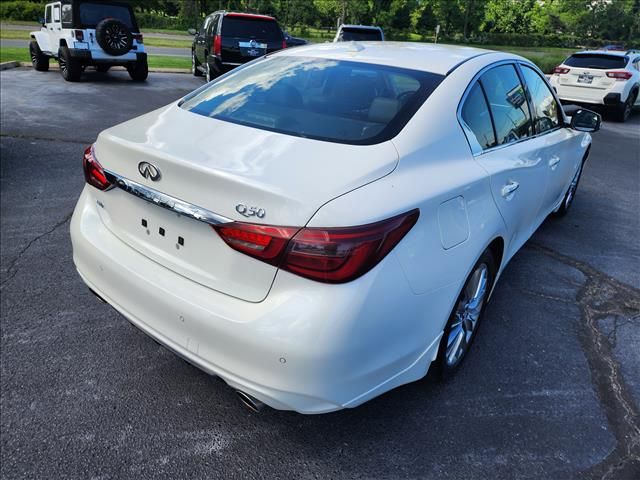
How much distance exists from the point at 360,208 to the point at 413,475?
121cm

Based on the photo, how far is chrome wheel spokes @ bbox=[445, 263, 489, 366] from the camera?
2.71m

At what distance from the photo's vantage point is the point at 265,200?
6.12 ft

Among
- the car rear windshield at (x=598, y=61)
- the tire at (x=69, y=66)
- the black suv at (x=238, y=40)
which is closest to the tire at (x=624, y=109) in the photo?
the car rear windshield at (x=598, y=61)

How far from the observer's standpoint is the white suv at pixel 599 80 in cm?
1308

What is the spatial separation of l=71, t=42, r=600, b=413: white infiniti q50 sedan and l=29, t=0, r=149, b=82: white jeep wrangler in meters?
11.1

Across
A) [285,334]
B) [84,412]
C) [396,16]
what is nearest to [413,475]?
[285,334]

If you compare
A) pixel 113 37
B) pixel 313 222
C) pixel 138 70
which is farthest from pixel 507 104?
pixel 138 70

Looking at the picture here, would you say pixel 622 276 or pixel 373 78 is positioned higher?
pixel 373 78

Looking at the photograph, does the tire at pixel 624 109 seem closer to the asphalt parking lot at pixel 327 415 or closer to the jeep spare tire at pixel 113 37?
the asphalt parking lot at pixel 327 415

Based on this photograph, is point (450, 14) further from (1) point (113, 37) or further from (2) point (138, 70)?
(1) point (113, 37)

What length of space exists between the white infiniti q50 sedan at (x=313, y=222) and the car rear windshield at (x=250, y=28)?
10.7 metres

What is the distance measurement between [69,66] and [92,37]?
35.4 inches

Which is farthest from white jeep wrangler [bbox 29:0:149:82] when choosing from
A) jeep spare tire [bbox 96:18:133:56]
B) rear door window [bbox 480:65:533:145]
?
rear door window [bbox 480:65:533:145]

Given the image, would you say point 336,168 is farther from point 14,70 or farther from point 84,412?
point 14,70
